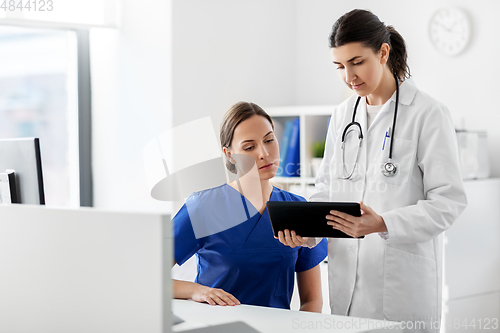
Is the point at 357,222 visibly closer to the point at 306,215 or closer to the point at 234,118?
the point at 306,215

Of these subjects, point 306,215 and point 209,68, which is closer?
point 306,215

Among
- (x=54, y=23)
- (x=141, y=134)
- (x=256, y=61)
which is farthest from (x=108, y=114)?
(x=256, y=61)

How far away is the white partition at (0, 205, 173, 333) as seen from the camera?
3.07 feet

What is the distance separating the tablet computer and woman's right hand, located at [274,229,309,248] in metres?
0.01

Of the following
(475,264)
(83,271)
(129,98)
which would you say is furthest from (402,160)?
(129,98)

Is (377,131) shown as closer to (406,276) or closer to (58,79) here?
(406,276)

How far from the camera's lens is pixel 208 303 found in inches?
54.5

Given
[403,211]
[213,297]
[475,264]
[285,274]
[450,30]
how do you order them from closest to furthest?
[213,297] → [403,211] → [285,274] → [475,264] → [450,30]

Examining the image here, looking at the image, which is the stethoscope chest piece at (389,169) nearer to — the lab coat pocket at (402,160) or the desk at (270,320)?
the lab coat pocket at (402,160)

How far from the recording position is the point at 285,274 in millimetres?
1597

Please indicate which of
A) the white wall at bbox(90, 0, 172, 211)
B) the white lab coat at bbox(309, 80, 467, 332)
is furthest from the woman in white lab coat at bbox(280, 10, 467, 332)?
the white wall at bbox(90, 0, 172, 211)

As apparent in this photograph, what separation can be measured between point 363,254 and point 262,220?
0.30 metres

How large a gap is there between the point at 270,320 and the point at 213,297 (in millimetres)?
198

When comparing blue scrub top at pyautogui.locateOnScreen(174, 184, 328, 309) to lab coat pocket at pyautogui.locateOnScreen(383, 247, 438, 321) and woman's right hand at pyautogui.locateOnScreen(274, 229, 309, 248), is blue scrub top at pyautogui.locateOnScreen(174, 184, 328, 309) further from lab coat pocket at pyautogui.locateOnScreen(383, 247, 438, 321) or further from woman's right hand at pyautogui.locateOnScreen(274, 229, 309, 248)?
lab coat pocket at pyautogui.locateOnScreen(383, 247, 438, 321)
